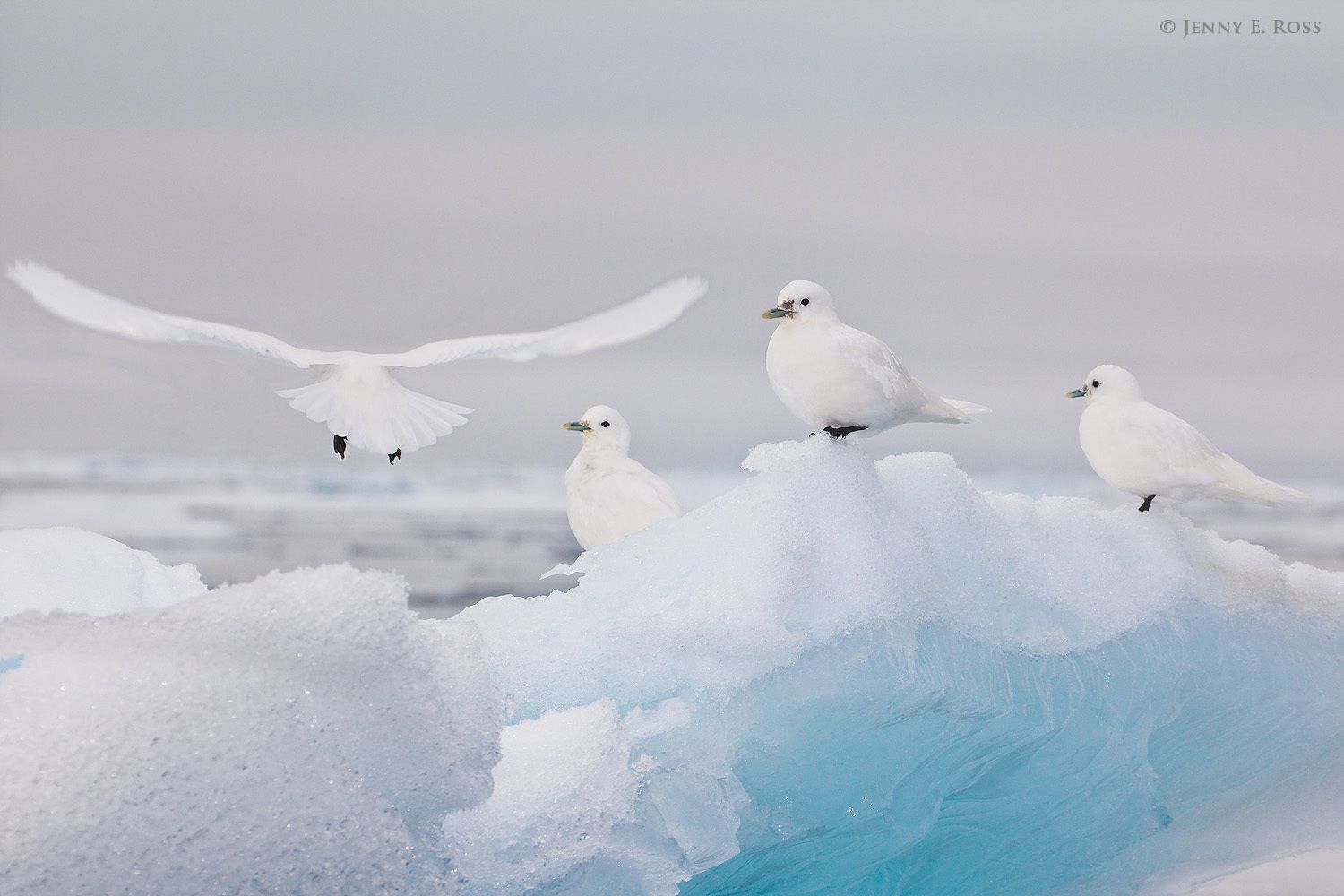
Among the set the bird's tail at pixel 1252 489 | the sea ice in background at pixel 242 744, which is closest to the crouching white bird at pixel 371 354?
the bird's tail at pixel 1252 489

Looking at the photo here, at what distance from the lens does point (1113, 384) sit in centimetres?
367

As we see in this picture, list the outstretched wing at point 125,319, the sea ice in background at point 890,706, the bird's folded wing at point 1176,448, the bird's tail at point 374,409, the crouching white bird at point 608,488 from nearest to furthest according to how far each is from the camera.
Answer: the sea ice in background at point 890,706 < the bird's folded wing at point 1176,448 < the crouching white bird at point 608,488 < the outstretched wing at point 125,319 < the bird's tail at point 374,409

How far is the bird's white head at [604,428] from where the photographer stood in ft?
14.1

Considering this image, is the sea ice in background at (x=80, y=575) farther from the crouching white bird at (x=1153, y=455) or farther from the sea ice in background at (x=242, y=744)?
the crouching white bird at (x=1153, y=455)

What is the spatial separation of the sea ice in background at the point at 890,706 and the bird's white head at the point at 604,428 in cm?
130

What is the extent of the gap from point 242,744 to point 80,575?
1525 millimetres

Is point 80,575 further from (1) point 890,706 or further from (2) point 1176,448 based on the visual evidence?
(2) point 1176,448

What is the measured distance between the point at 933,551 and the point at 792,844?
0.77 meters

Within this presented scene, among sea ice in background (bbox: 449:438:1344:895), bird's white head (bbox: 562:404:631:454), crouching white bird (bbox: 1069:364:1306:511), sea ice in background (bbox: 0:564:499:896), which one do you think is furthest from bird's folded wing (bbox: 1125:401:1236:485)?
sea ice in background (bbox: 0:564:499:896)

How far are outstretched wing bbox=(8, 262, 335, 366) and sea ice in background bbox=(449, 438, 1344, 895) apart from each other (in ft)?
5.16

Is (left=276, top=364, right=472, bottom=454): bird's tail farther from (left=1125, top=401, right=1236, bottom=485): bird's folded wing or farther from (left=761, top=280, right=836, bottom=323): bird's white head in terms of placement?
(left=1125, top=401, right=1236, bottom=485): bird's folded wing

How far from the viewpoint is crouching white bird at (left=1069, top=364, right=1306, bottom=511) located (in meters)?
3.52

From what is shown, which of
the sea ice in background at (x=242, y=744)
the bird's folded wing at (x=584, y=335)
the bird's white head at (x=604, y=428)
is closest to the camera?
the sea ice in background at (x=242, y=744)

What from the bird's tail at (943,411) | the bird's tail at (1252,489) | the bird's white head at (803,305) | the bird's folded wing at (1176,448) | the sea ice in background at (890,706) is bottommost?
the sea ice in background at (890,706)
